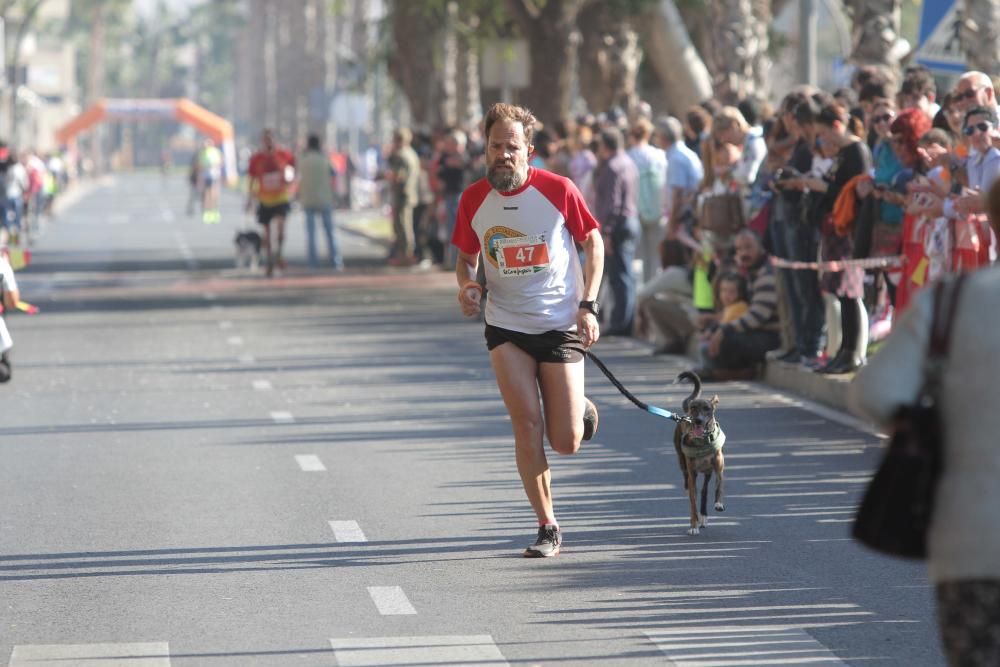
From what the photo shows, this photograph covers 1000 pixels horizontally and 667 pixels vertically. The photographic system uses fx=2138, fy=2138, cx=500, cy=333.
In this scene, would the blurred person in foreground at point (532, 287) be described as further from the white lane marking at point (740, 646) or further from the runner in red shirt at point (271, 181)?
the runner in red shirt at point (271, 181)

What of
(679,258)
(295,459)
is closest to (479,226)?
(295,459)

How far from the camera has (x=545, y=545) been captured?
891 centimetres

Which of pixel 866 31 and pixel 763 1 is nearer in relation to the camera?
pixel 866 31

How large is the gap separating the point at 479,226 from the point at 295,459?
359cm

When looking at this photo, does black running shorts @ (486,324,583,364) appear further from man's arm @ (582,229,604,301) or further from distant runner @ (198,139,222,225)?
distant runner @ (198,139,222,225)

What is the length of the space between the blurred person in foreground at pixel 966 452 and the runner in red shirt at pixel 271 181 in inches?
972

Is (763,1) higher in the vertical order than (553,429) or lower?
higher

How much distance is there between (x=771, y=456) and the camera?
11945 mm

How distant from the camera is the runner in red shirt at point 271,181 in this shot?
28906mm

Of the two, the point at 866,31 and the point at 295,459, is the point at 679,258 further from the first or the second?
the point at 295,459

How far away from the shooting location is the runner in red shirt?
28906 mm

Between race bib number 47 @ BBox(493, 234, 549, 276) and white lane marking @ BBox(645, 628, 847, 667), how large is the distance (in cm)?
189

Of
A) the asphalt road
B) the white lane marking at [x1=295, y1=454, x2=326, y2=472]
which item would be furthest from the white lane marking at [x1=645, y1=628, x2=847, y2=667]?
the white lane marking at [x1=295, y1=454, x2=326, y2=472]

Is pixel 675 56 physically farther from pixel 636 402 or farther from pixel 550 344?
pixel 550 344
